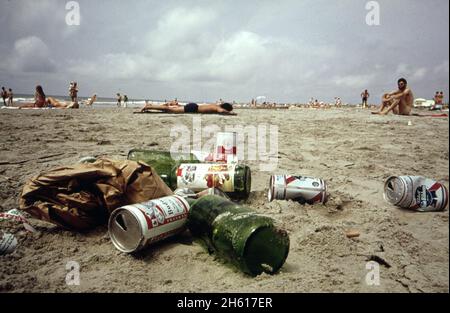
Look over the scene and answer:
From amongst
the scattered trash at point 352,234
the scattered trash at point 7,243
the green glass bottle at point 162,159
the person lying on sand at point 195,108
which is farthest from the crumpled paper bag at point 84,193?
the person lying on sand at point 195,108

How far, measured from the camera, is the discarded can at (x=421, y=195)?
6.66ft

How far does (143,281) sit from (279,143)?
3.46 m

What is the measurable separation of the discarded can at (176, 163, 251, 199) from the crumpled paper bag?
392mm

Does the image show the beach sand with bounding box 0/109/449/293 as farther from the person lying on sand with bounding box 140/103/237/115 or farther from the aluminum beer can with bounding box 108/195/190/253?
the person lying on sand with bounding box 140/103/237/115

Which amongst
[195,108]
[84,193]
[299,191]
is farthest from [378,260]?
[195,108]

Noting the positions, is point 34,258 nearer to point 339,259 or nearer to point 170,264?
point 170,264

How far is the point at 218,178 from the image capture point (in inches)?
89.6

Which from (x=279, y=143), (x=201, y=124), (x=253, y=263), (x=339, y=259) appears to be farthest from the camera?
(x=201, y=124)

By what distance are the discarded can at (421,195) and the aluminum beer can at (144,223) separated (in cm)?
160

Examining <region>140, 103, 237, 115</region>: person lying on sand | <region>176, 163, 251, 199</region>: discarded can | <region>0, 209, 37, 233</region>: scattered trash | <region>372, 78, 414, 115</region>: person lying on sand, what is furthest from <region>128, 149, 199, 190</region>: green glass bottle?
<region>372, 78, 414, 115</region>: person lying on sand

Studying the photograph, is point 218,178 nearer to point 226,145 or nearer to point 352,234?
point 226,145

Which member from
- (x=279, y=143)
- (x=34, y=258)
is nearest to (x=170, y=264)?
(x=34, y=258)

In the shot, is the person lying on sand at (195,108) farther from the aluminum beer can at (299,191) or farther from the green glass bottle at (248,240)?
the green glass bottle at (248,240)
